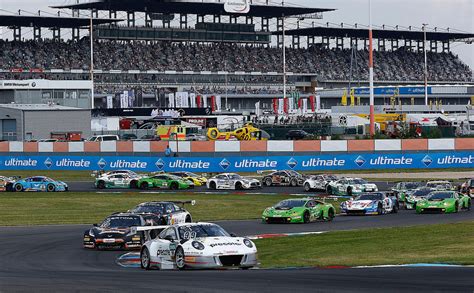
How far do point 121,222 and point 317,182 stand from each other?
29626 mm

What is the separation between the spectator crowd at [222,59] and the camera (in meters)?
145

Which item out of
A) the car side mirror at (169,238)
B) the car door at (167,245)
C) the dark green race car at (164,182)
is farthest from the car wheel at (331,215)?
the dark green race car at (164,182)

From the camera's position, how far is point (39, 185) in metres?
62.3

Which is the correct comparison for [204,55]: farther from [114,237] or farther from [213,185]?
[114,237]

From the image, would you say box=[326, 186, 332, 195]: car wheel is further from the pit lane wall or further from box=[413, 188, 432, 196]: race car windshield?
the pit lane wall

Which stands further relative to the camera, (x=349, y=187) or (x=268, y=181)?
(x=268, y=181)

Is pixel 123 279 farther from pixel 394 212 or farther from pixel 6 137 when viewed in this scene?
pixel 6 137

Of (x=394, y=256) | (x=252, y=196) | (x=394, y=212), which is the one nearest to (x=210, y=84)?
(x=252, y=196)

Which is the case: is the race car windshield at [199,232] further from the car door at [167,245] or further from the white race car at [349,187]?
the white race car at [349,187]

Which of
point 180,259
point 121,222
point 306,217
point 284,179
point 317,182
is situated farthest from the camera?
point 284,179

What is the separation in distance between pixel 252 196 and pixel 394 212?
43.7 ft

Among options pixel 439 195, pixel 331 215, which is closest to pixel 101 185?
pixel 439 195

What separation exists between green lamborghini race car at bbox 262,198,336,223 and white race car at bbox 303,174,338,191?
1854 cm

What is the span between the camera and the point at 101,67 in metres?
150
